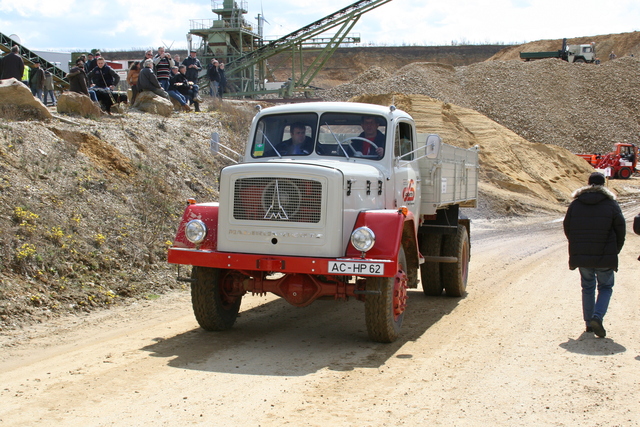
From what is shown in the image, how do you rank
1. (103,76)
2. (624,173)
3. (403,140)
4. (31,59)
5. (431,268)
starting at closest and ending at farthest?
(403,140) < (431,268) < (103,76) < (31,59) < (624,173)

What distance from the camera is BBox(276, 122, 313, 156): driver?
8086 mm

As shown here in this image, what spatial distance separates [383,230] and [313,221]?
734 millimetres

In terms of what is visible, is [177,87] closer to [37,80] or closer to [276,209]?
[37,80]

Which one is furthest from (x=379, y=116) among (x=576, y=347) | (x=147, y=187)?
(x=147, y=187)

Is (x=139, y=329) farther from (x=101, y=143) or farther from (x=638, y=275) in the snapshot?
(x=638, y=275)

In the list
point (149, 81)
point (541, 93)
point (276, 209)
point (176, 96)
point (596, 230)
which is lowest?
Answer: point (596, 230)

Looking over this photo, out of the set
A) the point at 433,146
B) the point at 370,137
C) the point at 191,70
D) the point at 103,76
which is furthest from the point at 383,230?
the point at 191,70

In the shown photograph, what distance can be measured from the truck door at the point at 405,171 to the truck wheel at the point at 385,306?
1.13 metres

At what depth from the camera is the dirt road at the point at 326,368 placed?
4980 millimetres

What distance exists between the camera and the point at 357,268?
6555mm

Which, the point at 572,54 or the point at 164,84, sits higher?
the point at 572,54

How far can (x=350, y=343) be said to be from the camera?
7.25m

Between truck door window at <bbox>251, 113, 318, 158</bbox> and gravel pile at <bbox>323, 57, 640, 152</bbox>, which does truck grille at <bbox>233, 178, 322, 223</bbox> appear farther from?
gravel pile at <bbox>323, 57, 640, 152</bbox>

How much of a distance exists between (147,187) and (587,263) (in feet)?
26.8
